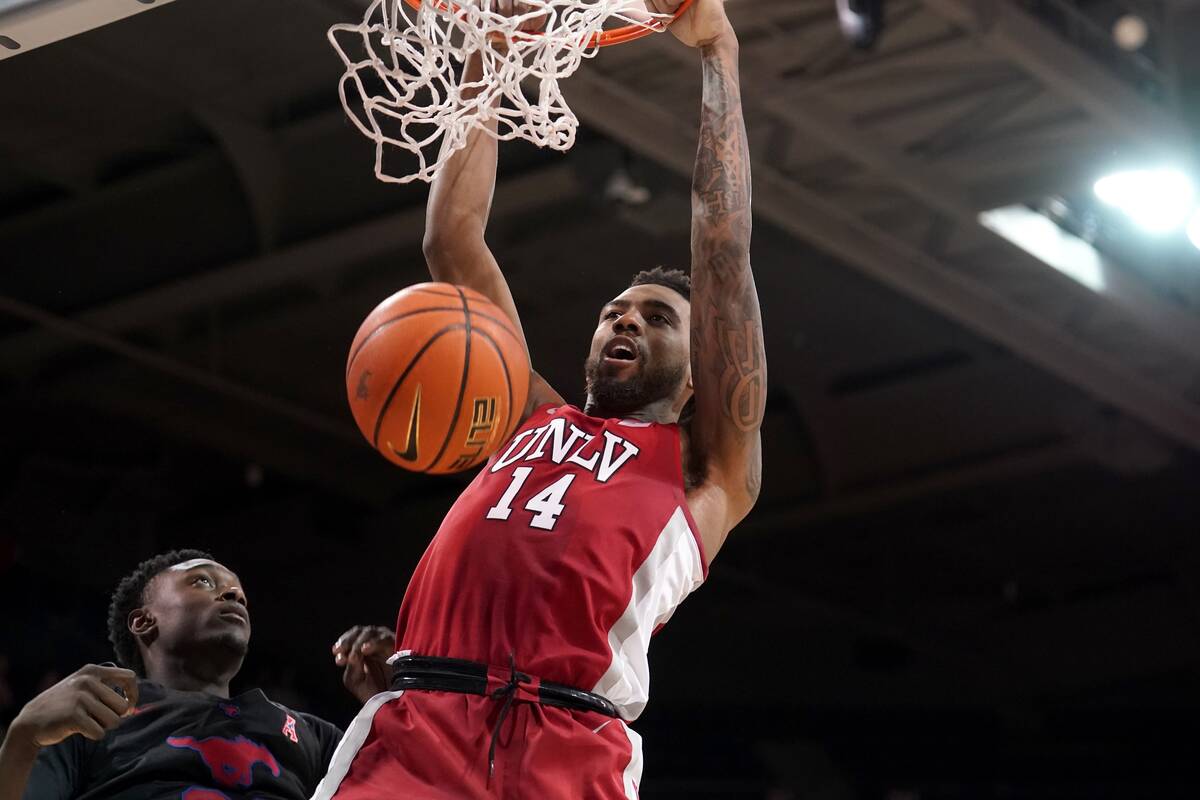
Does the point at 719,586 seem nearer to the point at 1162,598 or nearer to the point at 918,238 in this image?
the point at 1162,598

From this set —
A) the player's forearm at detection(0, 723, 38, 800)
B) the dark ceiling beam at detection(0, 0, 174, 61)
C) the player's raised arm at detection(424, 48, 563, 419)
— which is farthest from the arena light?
the player's forearm at detection(0, 723, 38, 800)

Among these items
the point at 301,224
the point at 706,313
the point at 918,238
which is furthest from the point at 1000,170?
the point at 706,313

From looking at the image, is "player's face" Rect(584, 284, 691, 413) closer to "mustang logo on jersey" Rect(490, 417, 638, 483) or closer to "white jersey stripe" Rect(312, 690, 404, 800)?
"mustang logo on jersey" Rect(490, 417, 638, 483)

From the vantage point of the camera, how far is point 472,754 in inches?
99.5

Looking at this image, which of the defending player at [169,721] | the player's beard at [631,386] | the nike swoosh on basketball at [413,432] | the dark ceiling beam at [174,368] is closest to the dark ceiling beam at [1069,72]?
the player's beard at [631,386]

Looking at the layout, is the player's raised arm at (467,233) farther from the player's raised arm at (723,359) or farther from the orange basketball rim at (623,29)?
the player's raised arm at (723,359)

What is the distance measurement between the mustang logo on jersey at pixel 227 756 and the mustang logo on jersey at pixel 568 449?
0.84 metres

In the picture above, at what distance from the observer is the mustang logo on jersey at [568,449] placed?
286 centimetres

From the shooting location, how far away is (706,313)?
9.77ft

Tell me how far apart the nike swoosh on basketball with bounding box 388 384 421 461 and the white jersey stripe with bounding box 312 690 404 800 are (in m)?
0.39

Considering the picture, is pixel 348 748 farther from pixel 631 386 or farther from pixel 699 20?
pixel 699 20

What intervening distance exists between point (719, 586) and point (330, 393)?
3.99 m

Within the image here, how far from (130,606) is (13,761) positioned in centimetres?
90

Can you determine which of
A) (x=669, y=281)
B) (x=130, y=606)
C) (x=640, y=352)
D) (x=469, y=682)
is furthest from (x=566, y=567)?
(x=130, y=606)
